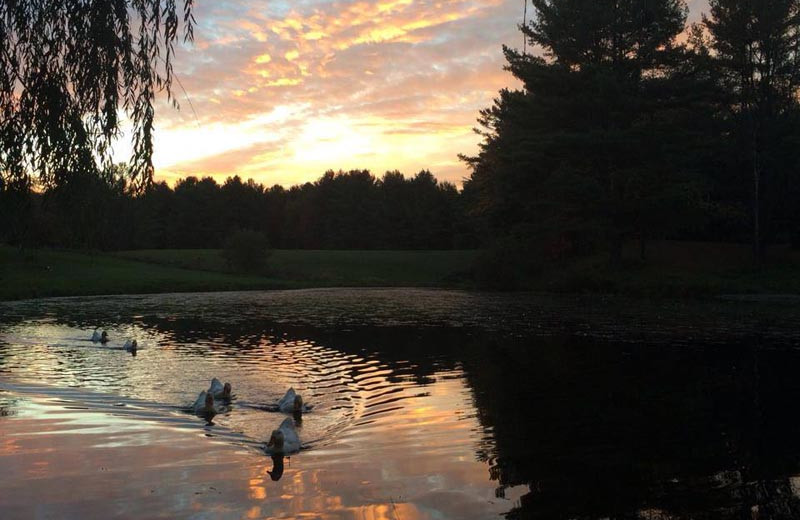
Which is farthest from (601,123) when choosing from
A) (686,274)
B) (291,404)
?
(291,404)

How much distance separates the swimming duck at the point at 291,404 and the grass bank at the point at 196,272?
30741mm

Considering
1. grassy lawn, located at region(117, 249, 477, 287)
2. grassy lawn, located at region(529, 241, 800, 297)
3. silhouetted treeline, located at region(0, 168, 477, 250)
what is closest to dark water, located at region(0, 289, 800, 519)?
grassy lawn, located at region(529, 241, 800, 297)

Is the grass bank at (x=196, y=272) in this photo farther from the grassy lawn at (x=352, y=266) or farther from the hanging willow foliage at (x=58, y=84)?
the hanging willow foliage at (x=58, y=84)

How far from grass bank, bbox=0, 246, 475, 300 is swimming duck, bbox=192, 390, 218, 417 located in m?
29.8

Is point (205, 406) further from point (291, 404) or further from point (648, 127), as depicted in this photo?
point (648, 127)

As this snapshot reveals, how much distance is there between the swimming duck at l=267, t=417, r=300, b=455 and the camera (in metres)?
11.2

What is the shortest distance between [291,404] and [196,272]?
57214 millimetres

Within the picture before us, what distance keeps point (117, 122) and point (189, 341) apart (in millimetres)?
17103

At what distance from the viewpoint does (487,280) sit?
195 ft

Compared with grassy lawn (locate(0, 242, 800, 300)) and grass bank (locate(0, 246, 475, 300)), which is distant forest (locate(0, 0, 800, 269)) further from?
grass bank (locate(0, 246, 475, 300))

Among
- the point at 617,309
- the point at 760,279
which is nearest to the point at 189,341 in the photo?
the point at 617,309

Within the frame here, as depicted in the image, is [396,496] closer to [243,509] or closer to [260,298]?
[243,509]

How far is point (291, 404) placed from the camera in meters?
14.4

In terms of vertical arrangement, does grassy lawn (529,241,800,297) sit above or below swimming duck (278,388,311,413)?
above
